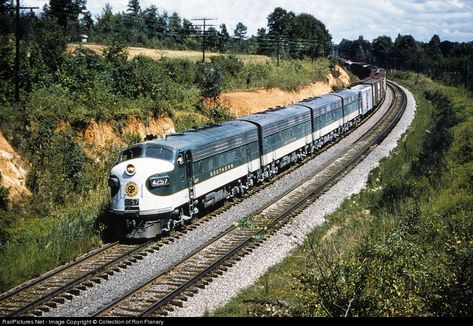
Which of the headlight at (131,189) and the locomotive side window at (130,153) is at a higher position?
the locomotive side window at (130,153)

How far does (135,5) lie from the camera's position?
380 feet

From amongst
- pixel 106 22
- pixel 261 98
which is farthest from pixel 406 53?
pixel 261 98

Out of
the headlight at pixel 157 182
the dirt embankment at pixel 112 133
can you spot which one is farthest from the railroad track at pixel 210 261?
the dirt embankment at pixel 112 133

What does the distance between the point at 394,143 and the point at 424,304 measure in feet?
91.7

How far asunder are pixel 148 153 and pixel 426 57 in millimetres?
129534

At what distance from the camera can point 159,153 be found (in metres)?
17.8

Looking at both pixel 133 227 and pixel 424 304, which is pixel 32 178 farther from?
pixel 424 304

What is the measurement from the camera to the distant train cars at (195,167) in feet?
55.8

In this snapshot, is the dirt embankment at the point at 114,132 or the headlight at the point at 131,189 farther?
the dirt embankment at the point at 114,132

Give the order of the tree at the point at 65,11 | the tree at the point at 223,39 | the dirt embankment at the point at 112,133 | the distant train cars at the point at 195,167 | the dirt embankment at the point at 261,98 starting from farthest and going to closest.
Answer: the tree at the point at 223,39 < the tree at the point at 65,11 < the dirt embankment at the point at 261,98 < the dirt embankment at the point at 112,133 < the distant train cars at the point at 195,167

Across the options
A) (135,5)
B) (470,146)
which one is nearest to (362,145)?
(470,146)

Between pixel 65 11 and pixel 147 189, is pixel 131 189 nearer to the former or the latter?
pixel 147 189

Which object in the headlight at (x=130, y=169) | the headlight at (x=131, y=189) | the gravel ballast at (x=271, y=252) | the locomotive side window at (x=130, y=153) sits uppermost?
the locomotive side window at (x=130, y=153)

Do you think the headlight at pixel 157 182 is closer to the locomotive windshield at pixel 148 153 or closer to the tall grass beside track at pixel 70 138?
the locomotive windshield at pixel 148 153
